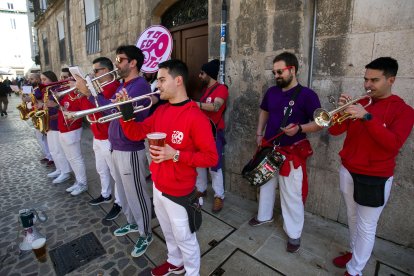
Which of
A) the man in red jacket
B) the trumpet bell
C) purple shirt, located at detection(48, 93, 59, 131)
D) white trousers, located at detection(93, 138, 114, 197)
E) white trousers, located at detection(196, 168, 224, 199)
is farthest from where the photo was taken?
purple shirt, located at detection(48, 93, 59, 131)

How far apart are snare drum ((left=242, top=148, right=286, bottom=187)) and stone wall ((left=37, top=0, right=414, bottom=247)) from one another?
35.9 inches

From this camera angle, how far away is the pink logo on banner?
3.98 meters

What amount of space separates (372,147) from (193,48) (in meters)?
4.01

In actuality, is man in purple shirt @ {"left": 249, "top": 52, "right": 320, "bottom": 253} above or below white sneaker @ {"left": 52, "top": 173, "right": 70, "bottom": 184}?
above

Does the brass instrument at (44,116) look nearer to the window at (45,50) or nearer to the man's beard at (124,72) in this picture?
the man's beard at (124,72)

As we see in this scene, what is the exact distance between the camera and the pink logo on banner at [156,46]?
398 cm

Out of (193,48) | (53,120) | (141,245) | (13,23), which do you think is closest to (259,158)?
(141,245)

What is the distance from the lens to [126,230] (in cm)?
331

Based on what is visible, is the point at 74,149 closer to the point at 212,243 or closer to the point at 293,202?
the point at 212,243

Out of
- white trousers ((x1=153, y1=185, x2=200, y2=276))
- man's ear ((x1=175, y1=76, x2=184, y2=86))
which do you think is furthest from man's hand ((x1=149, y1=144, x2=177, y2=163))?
man's ear ((x1=175, y1=76, x2=184, y2=86))

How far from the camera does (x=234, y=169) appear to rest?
4383mm

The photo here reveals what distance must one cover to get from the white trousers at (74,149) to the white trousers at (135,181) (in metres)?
1.84

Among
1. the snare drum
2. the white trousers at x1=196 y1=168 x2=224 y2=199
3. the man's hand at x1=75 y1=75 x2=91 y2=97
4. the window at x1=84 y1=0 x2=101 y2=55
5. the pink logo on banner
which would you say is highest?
the window at x1=84 y1=0 x2=101 y2=55

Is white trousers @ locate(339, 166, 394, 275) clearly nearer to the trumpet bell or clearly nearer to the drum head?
the trumpet bell
